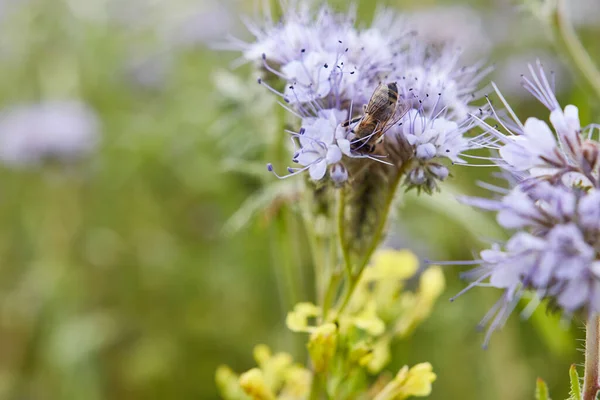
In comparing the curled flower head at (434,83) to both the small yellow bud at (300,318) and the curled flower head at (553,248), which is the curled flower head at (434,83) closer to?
the curled flower head at (553,248)

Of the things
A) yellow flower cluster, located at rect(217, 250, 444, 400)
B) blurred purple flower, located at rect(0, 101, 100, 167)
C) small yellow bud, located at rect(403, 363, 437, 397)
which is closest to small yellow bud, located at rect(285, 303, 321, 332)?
yellow flower cluster, located at rect(217, 250, 444, 400)

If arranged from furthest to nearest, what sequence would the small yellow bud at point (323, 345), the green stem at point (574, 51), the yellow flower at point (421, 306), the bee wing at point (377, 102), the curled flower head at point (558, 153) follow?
the green stem at point (574, 51)
the yellow flower at point (421, 306)
the small yellow bud at point (323, 345)
the bee wing at point (377, 102)
the curled flower head at point (558, 153)

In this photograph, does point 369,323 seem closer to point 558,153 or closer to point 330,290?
point 330,290

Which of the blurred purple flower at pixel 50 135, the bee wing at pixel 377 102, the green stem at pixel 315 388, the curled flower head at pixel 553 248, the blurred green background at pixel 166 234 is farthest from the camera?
the blurred purple flower at pixel 50 135

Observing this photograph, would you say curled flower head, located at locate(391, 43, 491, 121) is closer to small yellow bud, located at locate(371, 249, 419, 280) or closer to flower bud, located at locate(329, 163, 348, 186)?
flower bud, located at locate(329, 163, 348, 186)

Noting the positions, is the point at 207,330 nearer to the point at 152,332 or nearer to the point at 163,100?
the point at 152,332

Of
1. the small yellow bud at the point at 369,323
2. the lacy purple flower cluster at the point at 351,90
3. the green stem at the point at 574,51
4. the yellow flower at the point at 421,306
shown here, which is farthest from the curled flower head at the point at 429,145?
→ the green stem at the point at 574,51

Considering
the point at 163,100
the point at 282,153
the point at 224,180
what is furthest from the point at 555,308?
the point at 163,100
